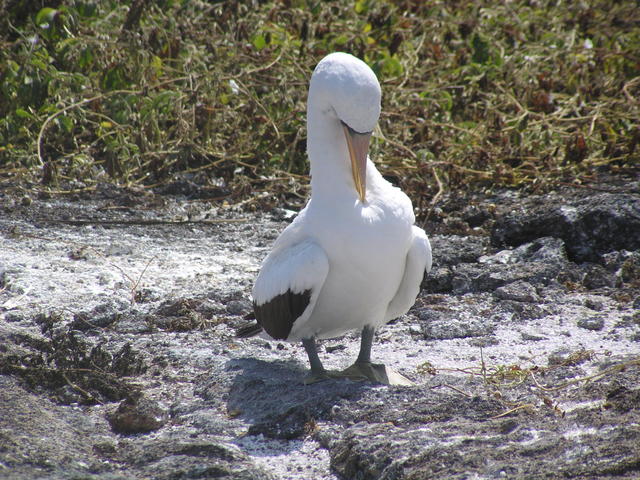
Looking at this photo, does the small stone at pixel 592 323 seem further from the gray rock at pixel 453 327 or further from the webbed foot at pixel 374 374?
the webbed foot at pixel 374 374

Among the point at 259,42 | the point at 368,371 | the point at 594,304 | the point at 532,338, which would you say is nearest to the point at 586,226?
the point at 594,304

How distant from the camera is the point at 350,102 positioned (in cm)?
406

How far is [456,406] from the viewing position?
12.0 ft

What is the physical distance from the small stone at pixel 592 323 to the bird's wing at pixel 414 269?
115cm

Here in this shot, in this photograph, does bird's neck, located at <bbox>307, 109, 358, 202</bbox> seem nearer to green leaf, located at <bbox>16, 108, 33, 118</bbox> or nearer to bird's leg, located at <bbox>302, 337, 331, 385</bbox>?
bird's leg, located at <bbox>302, 337, 331, 385</bbox>

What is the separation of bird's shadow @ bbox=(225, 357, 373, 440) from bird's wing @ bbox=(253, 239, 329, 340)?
255 mm

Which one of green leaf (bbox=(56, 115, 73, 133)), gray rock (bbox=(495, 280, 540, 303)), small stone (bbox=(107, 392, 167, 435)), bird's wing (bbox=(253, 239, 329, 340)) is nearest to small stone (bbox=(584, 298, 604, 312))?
gray rock (bbox=(495, 280, 540, 303))

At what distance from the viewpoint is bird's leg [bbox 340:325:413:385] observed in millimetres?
4293

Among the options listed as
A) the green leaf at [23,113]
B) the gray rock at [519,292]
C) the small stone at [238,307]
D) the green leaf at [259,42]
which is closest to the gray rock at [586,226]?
the gray rock at [519,292]

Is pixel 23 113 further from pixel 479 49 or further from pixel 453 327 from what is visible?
pixel 453 327

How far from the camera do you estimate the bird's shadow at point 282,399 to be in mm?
3799

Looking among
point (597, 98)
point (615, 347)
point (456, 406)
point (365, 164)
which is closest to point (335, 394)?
point (456, 406)

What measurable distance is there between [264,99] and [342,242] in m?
4.17

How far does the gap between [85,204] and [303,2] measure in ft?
11.7
